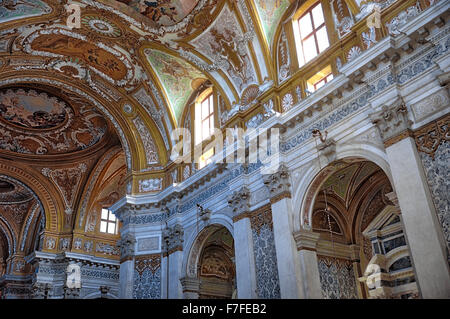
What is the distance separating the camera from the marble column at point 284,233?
902 centimetres

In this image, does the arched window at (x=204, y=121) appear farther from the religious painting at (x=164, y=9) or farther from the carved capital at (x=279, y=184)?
the carved capital at (x=279, y=184)

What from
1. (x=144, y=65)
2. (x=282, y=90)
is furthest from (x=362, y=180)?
(x=144, y=65)

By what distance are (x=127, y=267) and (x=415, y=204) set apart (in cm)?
893

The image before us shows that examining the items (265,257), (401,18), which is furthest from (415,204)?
(265,257)

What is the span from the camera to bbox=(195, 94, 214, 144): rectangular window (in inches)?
540

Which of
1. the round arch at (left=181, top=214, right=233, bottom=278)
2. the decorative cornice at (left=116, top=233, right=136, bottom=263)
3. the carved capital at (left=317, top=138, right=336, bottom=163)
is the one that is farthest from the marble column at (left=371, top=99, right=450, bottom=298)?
the decorative cornice at (left=116, top=233, right=136, bottom=263)

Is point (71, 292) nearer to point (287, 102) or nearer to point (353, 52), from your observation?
point (287, 102)

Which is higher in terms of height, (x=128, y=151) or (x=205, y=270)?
(x=128, y=151)

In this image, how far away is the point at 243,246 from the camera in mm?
10461

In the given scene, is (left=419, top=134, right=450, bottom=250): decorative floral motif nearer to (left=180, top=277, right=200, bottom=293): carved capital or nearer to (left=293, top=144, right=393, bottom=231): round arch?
(left=293, top=144, right=393, bottom=231): round arch

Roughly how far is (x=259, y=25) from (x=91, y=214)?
40.3 ft

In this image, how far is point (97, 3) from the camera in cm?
1206

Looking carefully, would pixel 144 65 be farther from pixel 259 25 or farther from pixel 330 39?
pixel 330 39

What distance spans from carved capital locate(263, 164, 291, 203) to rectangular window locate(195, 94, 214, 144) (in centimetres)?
377
